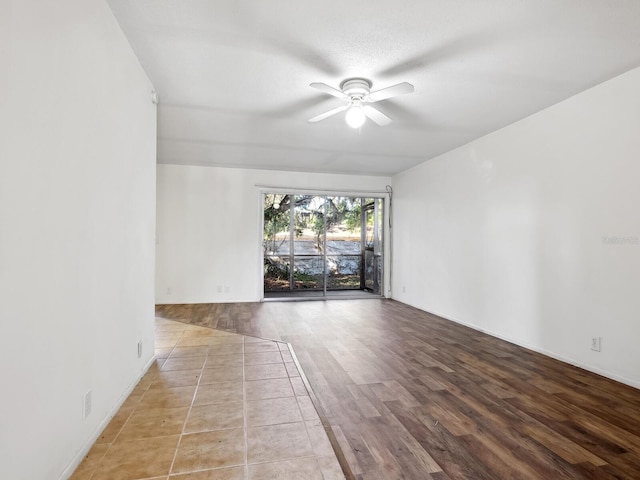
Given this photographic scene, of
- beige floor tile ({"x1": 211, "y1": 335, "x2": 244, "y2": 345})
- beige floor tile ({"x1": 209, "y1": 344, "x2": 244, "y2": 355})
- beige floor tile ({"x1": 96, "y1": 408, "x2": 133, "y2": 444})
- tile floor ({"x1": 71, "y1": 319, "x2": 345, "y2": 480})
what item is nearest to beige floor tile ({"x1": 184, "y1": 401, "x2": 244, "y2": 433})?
tile floor ({"x1": 71, "y1": 319, "x2": 345, "y2": 480})

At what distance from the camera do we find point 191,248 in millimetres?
5824

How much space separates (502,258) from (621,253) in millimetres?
1210

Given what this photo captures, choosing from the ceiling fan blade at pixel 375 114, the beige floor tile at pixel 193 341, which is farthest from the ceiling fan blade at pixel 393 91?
the beige floor tile at pixel 193 341

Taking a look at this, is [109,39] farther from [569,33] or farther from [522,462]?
[522,462]

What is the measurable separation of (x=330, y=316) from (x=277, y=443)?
3.14 meters

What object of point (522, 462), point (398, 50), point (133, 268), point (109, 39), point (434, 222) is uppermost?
point (398, 50)

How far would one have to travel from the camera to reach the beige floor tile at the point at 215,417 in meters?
1.95

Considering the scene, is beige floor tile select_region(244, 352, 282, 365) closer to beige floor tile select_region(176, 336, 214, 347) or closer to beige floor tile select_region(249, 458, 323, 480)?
beige floor tile select_region(176, 336, 214, 347)

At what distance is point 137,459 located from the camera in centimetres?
165

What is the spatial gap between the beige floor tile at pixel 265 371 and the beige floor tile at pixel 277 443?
2.41ft

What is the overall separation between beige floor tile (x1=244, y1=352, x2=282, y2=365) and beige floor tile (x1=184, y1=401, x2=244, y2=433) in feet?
2.50

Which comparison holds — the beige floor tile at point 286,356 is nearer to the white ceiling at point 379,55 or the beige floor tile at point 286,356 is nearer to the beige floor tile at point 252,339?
the beige floor tile at point 252,339

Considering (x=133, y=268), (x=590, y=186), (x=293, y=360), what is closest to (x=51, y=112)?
(x=133, y=268)

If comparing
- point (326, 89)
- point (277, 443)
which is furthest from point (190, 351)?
point (326, 89)
